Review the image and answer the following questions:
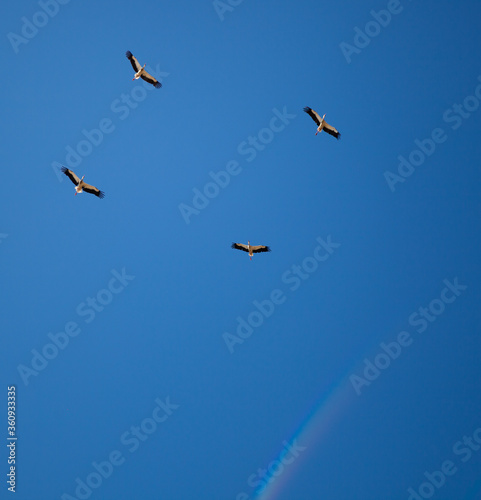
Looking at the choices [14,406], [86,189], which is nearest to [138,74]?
[86,189]

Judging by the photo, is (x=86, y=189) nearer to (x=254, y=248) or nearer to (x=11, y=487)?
(x=254, y=248)

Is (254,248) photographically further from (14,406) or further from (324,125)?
(14,406)

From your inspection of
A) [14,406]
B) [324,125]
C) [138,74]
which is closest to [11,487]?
[14,406]

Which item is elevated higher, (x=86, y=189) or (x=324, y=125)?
(x=324, y=125)

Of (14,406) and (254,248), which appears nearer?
(14,406)

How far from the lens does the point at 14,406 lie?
3822 cm

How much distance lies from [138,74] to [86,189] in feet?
24.0

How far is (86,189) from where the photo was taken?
37.9 meters

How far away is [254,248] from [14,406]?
16771mm

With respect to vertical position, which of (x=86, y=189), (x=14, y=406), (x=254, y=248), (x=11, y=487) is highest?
(x=254, y=248)

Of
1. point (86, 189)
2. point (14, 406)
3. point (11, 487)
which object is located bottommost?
point (11, 487)

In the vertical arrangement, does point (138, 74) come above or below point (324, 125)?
below

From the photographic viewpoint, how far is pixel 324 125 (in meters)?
38.8

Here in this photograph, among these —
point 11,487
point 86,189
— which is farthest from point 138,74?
point 11,487
